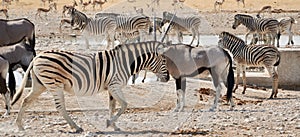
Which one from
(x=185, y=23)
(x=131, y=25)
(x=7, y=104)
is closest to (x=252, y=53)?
(x=7, y=104)

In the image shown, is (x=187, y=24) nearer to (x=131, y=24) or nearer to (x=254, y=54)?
(x=131, y=24)

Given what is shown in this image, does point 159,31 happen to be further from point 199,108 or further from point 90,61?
point 90,61

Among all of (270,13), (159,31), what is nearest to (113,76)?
(159,31)

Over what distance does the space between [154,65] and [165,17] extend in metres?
15.0

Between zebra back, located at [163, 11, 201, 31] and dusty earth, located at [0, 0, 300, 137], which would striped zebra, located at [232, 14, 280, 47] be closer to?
zebra back, located at [163, 11, 201, 31]

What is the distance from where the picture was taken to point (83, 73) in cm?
794

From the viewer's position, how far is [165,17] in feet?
78.4

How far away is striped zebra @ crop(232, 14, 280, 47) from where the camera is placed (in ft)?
73.4

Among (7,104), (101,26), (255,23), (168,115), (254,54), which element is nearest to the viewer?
(168,115)

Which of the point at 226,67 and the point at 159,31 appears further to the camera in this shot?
the point at 159,31

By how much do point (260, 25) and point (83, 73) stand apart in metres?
15.4

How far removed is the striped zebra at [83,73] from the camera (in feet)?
25.3

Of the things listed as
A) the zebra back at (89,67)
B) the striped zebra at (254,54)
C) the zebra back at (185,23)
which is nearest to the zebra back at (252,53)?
the striped zebra at (254,54)

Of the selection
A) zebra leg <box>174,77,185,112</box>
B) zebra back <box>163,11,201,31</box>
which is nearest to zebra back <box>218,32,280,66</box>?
zebra leg <box>174,77,185,112</box>
